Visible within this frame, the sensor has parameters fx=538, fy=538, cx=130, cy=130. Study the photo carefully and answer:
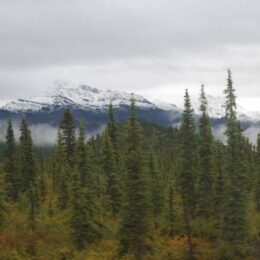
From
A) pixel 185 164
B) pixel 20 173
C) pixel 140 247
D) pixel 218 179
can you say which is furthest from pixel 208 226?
pixel 20 173

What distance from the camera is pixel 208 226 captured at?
195ft

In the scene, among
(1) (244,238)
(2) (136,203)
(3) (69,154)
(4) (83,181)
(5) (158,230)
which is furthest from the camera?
(3) (69,154)

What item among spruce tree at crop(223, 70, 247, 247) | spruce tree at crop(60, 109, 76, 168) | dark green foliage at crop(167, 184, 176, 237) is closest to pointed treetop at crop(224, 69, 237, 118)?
spruce tree at crop(223, 70, 247, 247)

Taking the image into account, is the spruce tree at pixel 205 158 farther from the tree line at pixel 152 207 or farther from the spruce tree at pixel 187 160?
the spruce tree at pixel 187 160

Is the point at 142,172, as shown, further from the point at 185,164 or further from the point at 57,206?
the point at 57,206

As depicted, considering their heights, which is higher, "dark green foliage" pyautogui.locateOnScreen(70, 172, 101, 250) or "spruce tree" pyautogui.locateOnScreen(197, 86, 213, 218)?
"spruce tree" pyautogui.locateOnScreen(197, 86, 213, 218)

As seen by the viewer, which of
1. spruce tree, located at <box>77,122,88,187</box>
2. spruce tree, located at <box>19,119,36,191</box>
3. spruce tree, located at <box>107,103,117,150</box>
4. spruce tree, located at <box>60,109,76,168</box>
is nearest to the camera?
spruce tree, located at <box>77,122,88,187</box>

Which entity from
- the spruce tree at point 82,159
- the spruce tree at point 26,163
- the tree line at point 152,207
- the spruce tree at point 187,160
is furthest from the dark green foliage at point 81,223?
the spruce tree at point 26,163

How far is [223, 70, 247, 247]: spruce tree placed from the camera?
170 feet

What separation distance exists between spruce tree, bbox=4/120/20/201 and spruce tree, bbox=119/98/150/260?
31.6 m

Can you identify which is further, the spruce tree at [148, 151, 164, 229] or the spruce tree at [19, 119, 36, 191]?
the spruce tree at [19, 119, 36, 191]

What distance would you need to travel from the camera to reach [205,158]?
194 feet

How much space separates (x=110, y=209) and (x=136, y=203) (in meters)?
21.2

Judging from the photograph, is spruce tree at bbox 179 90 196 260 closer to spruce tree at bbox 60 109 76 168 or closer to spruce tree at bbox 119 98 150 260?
spruce tree at bbox 119 98 150 260
